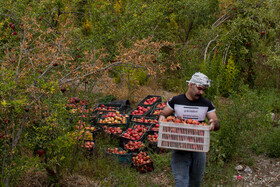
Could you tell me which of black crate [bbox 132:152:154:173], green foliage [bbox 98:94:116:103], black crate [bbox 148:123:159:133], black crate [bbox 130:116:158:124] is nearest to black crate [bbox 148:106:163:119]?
black crate [bbox 130:116:158:124]

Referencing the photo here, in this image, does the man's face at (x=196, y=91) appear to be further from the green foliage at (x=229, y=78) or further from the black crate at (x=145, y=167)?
the green foliage at (x=229, y=78)

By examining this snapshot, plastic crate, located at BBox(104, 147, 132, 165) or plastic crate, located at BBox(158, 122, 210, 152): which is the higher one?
plastic crate, located at BBox(158, 122, 210, 152)

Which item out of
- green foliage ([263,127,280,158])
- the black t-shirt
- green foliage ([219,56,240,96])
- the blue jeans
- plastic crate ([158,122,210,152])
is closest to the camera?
plastic crate ([158,122,210,152])

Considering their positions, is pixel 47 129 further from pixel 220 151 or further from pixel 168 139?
pixel 220 151

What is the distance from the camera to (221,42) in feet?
30.7

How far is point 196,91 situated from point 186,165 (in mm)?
793

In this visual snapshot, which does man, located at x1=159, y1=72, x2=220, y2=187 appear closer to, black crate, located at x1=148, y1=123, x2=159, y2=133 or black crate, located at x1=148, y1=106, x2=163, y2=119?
black crate, located at x1=148, y1=123, x2=159, y2=133

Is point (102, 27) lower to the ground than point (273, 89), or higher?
higher

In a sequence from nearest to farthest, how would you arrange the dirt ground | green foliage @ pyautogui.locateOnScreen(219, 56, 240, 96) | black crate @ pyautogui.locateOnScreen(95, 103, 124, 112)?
the dirt ground
black crate @ pyautogui.locateOnScreen(95, 103, 124, 112)
green foliage @ pyautogui.locateOnScreen(219, 56, 240, 96)

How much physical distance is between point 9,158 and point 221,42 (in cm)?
728

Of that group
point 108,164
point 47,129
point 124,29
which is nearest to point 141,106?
point 124,29

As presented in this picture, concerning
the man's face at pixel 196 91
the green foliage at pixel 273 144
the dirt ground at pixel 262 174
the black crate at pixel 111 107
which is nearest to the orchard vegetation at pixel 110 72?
the green foliage at pixel 273 144

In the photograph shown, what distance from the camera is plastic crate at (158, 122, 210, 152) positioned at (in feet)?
10.6

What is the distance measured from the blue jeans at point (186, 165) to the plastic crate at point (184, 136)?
207mm
